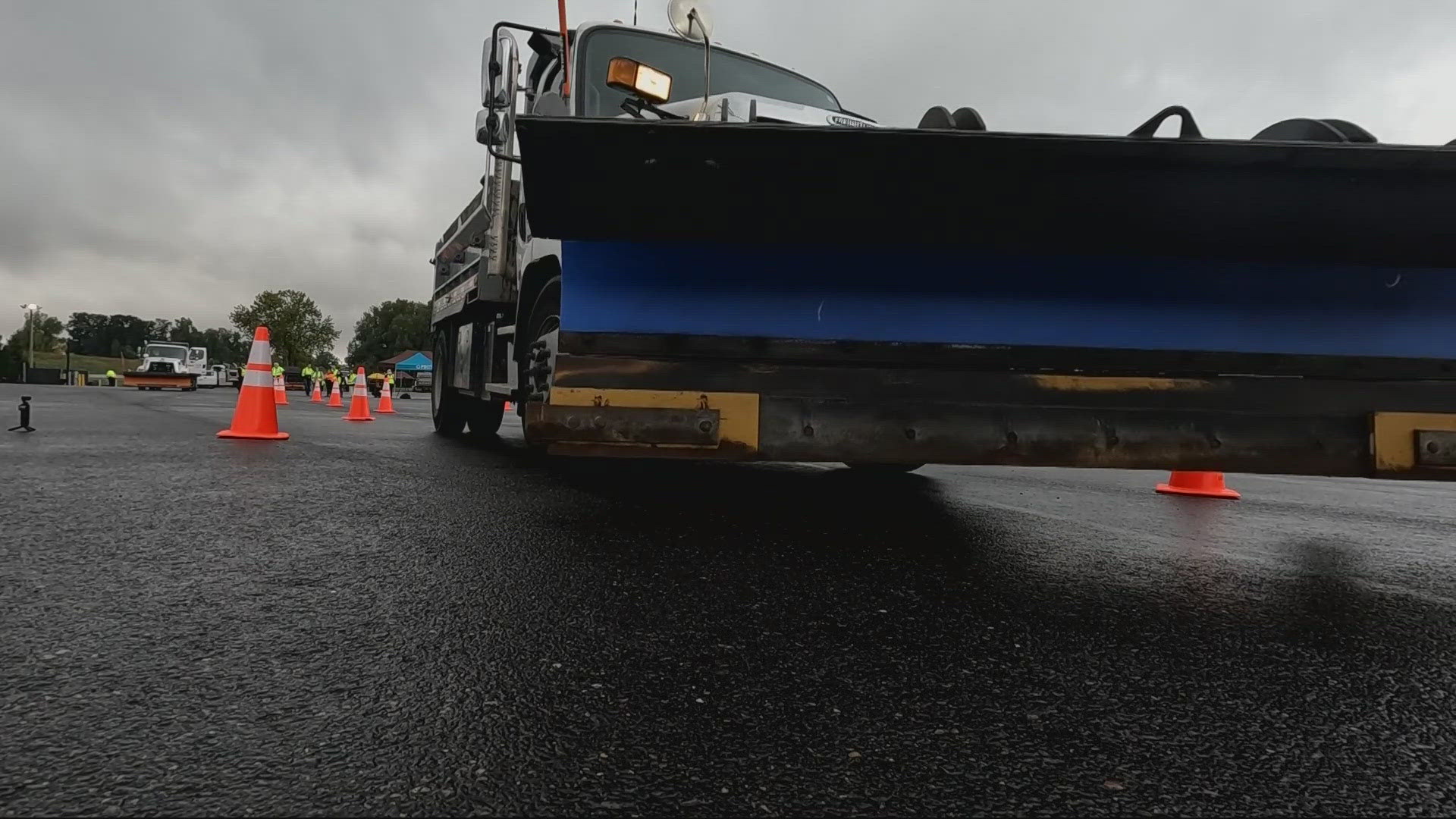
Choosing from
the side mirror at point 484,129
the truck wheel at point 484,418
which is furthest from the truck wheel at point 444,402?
the side mirror at point 484,129

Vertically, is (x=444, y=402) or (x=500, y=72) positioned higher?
(x=500, y=72)

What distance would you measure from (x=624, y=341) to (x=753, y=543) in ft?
3.25

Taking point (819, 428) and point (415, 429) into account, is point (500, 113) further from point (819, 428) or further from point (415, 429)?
point (415, 429)

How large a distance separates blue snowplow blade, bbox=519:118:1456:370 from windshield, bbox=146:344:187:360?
42.9 metres

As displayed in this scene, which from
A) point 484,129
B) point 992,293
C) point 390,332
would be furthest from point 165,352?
point 390,332

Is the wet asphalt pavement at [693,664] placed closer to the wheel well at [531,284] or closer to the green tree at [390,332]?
the wheel well at [531,284]

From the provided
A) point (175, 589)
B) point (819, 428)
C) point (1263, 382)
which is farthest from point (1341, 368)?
point (175, 589)

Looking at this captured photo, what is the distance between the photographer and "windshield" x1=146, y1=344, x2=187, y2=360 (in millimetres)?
36969

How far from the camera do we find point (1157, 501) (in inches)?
215

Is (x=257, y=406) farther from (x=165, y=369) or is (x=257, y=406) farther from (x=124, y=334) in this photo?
(x=124, y=334)

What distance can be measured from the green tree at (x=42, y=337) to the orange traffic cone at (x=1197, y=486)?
382 feet

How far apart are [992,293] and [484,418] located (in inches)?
254

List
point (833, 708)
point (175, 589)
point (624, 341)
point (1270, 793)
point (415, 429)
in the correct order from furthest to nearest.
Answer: point (415, 429)
point (624, 341)
point (175, 589)
point (833, 708)
point (1270, 793)

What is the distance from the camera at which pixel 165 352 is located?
37531 mm
